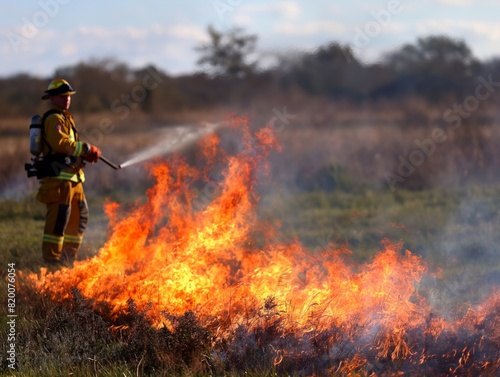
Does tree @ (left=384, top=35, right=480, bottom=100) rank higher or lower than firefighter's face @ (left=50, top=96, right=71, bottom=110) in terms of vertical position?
higher

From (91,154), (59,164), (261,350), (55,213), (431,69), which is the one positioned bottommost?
(261,350)

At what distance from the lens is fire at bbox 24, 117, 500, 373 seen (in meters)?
4.88

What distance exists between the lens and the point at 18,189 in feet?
44.1

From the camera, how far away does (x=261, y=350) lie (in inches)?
187

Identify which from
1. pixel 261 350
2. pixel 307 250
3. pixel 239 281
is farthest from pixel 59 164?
pixel 261 350

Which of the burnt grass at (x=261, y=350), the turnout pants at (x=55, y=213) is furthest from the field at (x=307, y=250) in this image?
the turnout pants at (x=55, y=213)

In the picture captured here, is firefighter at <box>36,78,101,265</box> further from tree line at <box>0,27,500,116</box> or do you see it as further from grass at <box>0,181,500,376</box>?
tree line at <box>0,27,500,116</box>

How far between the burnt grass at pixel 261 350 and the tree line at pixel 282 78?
769 centimetres

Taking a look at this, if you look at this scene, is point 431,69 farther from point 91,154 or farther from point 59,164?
point 59,164

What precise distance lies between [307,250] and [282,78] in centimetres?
654

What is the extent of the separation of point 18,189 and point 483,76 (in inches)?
434

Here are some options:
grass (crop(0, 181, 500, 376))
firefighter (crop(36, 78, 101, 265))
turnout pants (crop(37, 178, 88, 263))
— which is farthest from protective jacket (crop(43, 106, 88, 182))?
grass (crop(0, 181, 500, 376))

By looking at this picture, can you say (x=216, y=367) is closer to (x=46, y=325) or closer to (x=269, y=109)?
(x=46, y=325)

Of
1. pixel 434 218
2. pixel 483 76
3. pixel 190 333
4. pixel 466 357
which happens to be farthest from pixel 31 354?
pixel 483 76
